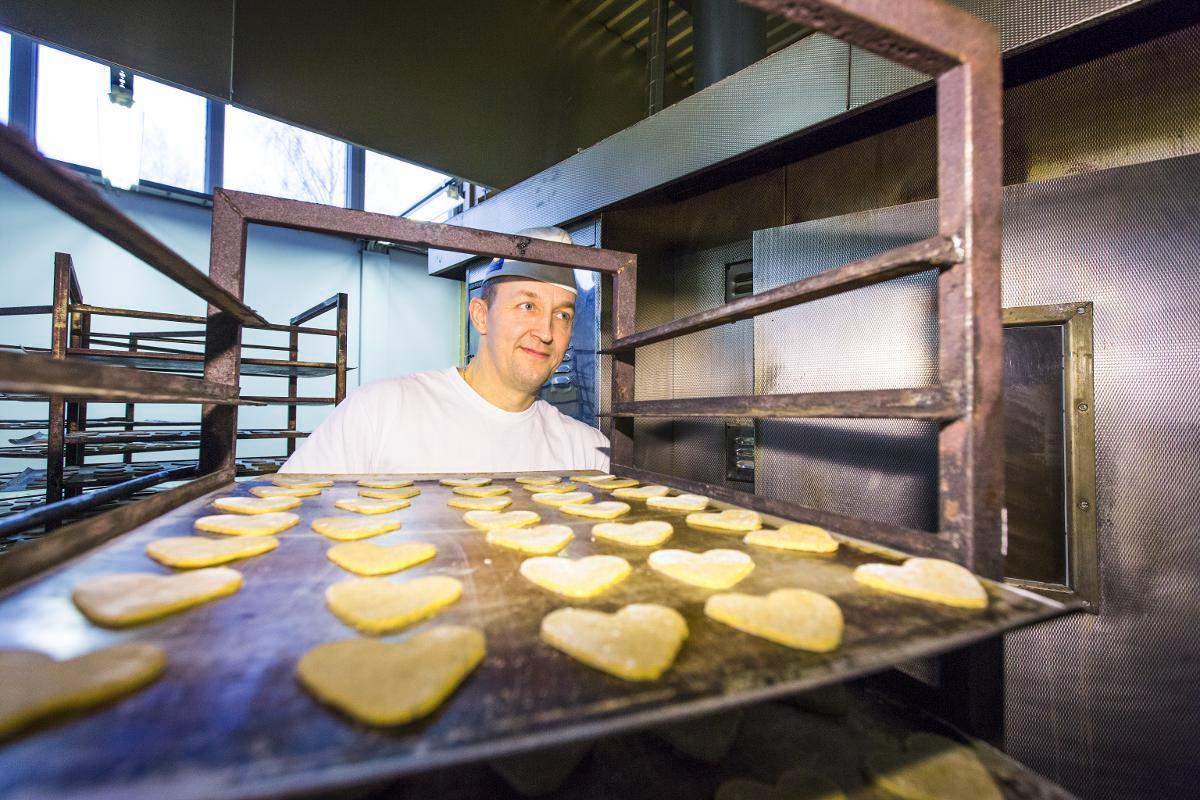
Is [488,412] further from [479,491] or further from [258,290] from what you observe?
[258,290]

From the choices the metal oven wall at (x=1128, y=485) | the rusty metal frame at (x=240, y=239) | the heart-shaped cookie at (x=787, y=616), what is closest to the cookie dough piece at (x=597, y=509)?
the heart-shaped cookie at (x=787, y=616)

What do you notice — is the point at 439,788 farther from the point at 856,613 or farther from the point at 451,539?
the point at 856,613

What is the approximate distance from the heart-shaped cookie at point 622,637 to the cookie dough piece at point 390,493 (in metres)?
0.82

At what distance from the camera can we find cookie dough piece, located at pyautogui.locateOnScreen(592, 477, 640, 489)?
4.90ft

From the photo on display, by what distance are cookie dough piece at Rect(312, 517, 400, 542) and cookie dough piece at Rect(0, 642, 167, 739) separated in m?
0.42

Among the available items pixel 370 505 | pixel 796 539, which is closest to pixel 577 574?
pixel 796 539

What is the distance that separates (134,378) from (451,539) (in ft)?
1.76

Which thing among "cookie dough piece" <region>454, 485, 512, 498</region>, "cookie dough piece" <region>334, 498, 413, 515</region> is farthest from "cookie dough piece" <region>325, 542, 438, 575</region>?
"cookie dough piece" <region>454, 485, 512, 498</region>

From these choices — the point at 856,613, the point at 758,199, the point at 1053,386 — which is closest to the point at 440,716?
the point at 856,613

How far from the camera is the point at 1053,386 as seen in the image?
4.96 ft

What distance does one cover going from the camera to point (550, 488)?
1.51 m

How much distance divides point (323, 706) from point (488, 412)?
2007mm

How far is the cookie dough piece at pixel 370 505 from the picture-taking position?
1104mm

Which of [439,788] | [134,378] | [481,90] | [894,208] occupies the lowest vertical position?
[439,788]
